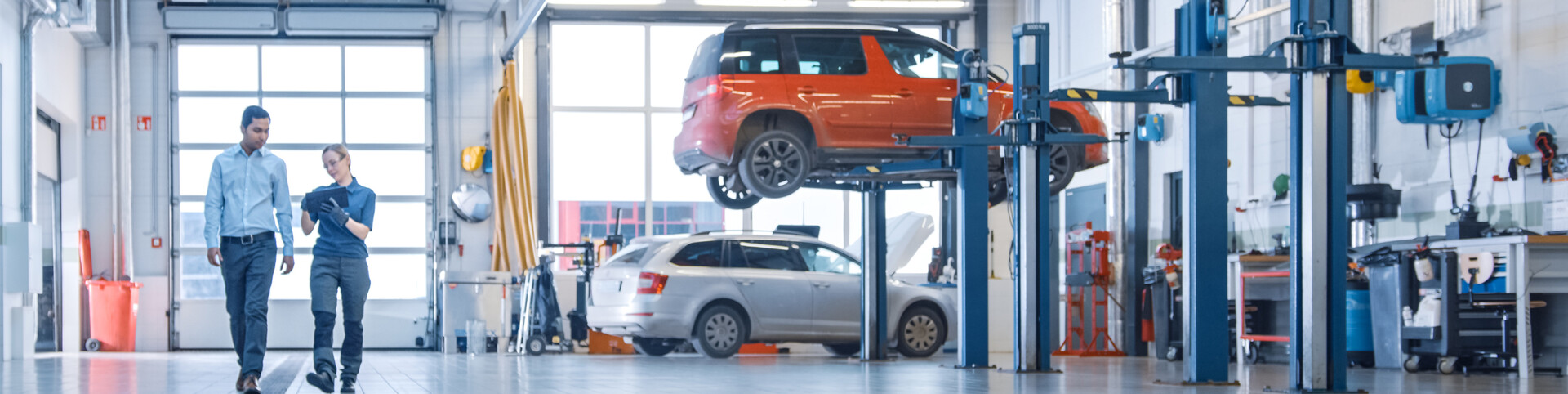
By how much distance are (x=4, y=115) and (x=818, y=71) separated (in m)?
7.27

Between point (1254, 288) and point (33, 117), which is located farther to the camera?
point (33, 117)

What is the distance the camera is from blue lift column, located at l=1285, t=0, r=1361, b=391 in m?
6.46

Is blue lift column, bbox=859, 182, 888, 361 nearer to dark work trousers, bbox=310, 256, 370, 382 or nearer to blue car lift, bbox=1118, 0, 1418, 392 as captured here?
blue car lift, bbox=1118, 0, 1418, 392

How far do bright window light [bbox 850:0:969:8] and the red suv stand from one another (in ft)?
24.5

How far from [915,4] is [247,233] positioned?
523 inches

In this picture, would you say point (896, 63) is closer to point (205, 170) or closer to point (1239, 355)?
point (1239, 355)


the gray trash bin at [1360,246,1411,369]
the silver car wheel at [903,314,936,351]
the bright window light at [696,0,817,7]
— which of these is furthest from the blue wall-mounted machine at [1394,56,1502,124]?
the bright window light at [696,0,817,7]

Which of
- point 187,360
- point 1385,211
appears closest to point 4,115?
point 187,360

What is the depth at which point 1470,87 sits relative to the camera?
33.8 feet

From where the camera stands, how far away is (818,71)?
11328mm

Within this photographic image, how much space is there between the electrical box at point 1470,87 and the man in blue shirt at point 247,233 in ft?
24.9

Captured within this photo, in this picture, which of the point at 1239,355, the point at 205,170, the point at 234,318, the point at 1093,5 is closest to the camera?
the point at 234,318

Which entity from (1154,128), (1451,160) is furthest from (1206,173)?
(1154,128)

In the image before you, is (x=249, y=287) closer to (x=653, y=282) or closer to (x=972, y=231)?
(x=972, y=231)
